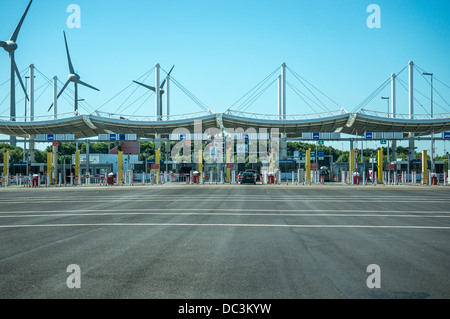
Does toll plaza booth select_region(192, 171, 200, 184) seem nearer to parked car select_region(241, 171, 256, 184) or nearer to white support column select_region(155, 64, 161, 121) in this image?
parked car select_region(241, 171, 256, 184)

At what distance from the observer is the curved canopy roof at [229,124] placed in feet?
167

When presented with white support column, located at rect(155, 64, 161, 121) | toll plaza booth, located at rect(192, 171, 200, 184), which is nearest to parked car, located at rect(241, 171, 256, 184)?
toll plaza booth, located at rect(192, 171, 200, 184)

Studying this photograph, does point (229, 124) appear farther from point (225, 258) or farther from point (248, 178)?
point (225, 258)

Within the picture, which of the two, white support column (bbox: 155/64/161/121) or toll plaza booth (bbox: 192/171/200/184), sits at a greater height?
white support column (bbox: 155/64/161/121)

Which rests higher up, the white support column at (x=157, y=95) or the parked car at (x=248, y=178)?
the white support column at (x=157, y=95)

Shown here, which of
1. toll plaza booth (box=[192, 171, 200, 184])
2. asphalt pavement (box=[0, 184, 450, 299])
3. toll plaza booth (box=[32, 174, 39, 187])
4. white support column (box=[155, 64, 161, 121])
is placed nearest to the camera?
asphalt pavement (box=[0, 184, 450, 299])

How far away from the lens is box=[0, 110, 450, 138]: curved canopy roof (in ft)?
167

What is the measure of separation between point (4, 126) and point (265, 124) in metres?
35.2

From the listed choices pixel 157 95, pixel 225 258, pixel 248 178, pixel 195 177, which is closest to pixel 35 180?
pixel 195 177

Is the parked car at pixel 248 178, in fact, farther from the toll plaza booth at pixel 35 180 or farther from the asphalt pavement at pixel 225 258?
the asphalt pavement at pixel 225 258

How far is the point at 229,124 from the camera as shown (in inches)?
2128

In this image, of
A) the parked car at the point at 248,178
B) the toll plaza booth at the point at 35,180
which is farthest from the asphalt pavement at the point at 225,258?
the toll plaza booth at the point at 35,180

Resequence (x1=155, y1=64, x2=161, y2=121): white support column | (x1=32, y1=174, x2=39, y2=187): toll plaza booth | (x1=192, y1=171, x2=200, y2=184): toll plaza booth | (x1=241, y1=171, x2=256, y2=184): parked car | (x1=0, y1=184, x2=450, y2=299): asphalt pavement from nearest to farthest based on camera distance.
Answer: (x1=0, y1=184, x2=450, y2=299): asphalt pavement
(x1=32, y1=174, x2=39, y2=187): toll plaza booth
(x1=241, y1=171, x2=256, y2=184): parked car
(x1=192, y1=171, x2=200, y2=184): toll plaza booth
(x1=155, y1=64, x2=161, y2=121): white support column

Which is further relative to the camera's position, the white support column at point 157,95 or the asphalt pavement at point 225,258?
the white support column at point 157,95
